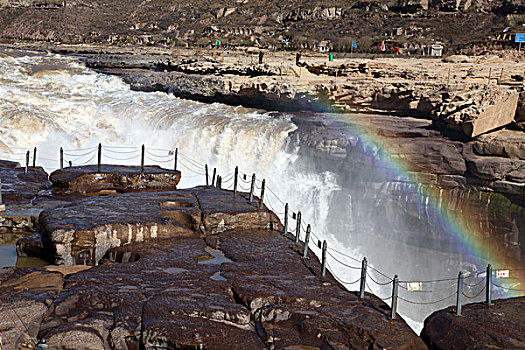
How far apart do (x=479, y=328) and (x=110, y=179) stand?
1208 cm

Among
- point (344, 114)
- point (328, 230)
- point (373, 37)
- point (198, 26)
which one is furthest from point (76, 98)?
point (198, 26)

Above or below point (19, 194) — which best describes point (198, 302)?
above

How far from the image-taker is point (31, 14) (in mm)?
92750

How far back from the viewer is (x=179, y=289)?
9773 millimetres

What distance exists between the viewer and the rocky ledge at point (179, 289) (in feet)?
27.2

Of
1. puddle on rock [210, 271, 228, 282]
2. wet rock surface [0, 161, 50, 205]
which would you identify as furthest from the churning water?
puddle on rock [210, 271, 228, 282]

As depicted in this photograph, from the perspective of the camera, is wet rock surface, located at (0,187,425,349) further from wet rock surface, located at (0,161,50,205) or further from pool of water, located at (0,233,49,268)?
wet rock surface, located at (0,161,50,205)

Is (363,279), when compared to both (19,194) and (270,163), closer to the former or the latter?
(19,194)

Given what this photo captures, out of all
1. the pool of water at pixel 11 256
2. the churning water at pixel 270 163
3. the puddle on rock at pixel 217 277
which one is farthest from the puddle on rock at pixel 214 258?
the churning water at pixel 270 163

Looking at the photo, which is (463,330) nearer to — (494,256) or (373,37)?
(494,256)

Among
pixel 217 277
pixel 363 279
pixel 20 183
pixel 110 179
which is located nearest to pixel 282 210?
pixel 110 179

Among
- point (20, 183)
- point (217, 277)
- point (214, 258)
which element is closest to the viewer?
point (217, 277)

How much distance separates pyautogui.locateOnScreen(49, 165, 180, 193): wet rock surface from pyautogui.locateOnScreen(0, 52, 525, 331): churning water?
4.35m

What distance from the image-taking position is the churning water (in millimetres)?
20500
